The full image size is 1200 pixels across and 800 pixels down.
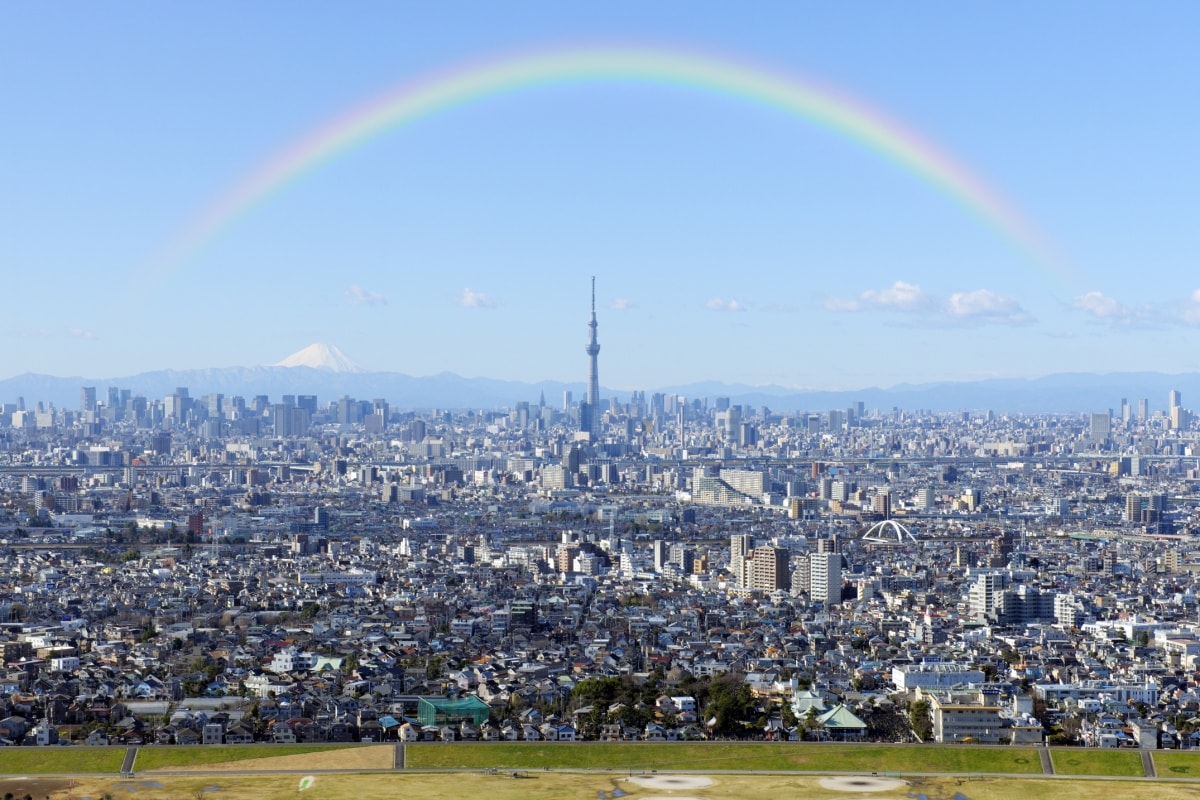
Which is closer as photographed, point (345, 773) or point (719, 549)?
point (345, 773)

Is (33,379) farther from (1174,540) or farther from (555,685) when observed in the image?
(555,685)

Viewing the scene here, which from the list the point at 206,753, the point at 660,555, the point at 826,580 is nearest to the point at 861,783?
the point at 206,753

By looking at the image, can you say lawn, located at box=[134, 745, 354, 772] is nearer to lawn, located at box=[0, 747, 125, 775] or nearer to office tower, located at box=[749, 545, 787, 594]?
lawn, located at box=[0, 747, 125, 775]

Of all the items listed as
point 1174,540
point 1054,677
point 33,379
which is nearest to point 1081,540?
point 1174,540

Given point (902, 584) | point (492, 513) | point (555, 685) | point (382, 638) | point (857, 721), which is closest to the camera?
point (857, 721)

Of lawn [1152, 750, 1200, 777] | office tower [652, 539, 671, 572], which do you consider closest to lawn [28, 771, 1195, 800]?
lawn [1152, 750, 1200, 777]
